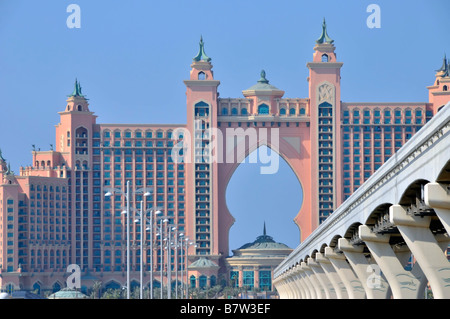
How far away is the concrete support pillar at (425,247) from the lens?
156ft

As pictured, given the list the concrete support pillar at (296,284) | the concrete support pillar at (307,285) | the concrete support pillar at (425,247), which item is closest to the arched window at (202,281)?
the concrete support pillar at (296,284)

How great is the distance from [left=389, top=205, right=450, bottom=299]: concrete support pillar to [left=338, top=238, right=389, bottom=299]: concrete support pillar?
22.4 m

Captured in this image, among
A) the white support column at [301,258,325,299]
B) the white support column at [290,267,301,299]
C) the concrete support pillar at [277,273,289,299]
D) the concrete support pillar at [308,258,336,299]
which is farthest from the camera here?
the concrete support pillar at [277,273,289,299]

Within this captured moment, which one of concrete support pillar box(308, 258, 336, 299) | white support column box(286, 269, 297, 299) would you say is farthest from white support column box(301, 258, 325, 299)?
white support column box(286, 269, 297, 299)

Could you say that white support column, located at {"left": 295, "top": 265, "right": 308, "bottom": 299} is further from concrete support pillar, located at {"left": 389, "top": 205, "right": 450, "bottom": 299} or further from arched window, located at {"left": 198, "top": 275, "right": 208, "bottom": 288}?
concrete support pillar, located at {"left": 389, "top": 205, "right": 450, "bottom": 299}

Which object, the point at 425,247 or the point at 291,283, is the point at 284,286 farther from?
the point at 425,247

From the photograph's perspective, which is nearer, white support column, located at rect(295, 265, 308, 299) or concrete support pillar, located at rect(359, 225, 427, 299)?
concrete support pillar, located at rect(359, 225, 427, 299)

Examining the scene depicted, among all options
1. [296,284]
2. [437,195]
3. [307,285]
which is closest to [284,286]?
[296,284]

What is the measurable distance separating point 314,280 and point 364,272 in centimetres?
3792

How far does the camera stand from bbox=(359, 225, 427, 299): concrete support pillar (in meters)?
62.1

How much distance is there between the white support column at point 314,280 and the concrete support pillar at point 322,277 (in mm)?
1030

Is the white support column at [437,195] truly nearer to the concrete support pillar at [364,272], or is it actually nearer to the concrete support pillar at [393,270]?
the concrete support pillar at [393,270]
